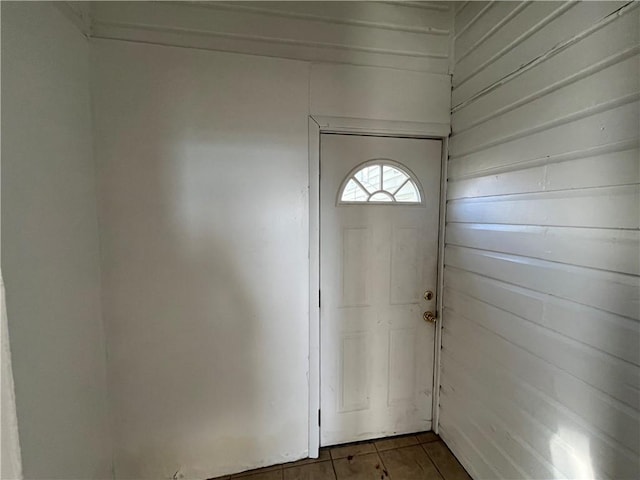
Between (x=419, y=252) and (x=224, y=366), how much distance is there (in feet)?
4.60

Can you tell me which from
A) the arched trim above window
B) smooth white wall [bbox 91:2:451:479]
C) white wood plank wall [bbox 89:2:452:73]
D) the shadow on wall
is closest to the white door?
the arched trim above window

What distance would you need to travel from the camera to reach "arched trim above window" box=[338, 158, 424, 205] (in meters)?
1.71

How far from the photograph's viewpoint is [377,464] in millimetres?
1668

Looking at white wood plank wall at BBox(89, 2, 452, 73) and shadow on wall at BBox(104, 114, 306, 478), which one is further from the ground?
white wood plank wall at BBox(89, 2, 452, 73)

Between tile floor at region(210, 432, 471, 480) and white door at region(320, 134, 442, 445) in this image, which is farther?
white door at region(320, 134, 442, 445)

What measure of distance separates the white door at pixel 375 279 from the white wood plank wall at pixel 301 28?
1.57 ft

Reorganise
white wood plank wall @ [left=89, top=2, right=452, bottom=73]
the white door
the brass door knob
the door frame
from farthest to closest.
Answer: the brass door knob < the white door < the door frame < white wood plank wall @ [left=89, top=2, right=452, bottom=73]

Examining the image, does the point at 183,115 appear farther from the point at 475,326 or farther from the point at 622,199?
the point at 475,326

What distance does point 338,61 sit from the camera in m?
1.58

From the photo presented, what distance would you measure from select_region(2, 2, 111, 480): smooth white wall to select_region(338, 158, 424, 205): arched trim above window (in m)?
1.34

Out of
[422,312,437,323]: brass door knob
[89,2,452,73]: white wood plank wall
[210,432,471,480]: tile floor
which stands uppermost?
[89,2,452,73]: white wood plank wall

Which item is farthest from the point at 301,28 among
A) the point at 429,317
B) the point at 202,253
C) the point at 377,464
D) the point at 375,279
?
the point at 377,464

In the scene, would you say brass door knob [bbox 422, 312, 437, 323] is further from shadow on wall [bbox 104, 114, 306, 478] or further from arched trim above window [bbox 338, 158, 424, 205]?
shadow on wall [bbox 104, 114, 306, 478]

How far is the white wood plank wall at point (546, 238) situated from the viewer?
90 centimetres
